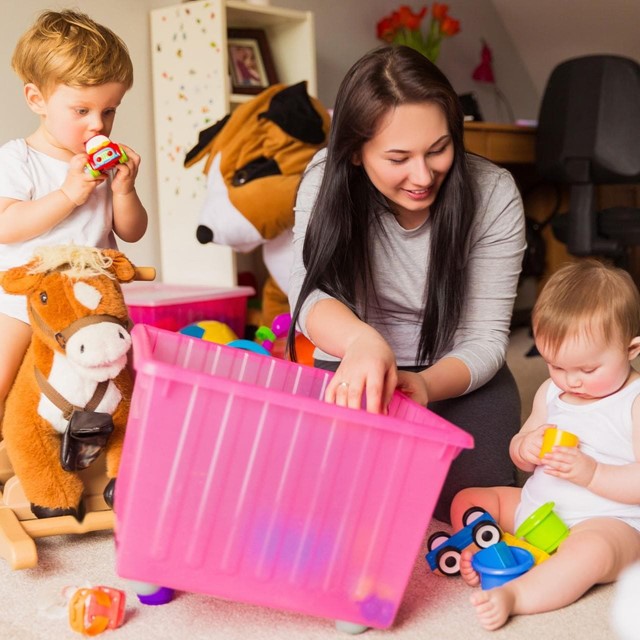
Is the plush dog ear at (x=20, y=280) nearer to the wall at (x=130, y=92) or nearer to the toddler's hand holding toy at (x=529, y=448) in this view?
the toddler's hand holding toy at (x=529, y=448)

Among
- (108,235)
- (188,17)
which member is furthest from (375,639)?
(188,17)

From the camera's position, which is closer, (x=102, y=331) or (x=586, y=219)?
(x=102, y=331)

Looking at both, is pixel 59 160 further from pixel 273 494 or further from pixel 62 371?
pixel 273 494

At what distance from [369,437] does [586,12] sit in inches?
120

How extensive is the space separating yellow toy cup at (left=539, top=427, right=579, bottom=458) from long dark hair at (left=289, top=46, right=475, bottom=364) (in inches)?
11.9

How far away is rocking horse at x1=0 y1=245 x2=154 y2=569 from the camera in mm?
1168

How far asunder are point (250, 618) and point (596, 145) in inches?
75.9

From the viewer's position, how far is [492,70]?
3590 mm

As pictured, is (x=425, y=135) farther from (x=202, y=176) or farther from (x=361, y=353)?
(x=202, y=176)

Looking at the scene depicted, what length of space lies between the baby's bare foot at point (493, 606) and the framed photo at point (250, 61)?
192 cm

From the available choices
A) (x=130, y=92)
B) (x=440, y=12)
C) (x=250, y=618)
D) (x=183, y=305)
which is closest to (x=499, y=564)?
(x=250, y=618)

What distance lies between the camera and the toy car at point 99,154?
1249 millimetres

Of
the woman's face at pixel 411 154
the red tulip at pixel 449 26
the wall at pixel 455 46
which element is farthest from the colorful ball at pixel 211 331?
the red tulip at pixel 449 26

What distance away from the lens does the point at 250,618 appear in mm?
993
